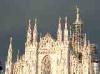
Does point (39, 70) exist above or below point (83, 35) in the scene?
below

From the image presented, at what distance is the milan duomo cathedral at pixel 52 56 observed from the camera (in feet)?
237

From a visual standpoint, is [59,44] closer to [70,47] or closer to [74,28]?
[70,47]

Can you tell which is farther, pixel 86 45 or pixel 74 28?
pixel 74 28

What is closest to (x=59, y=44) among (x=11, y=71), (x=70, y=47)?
(x=70, y=47)

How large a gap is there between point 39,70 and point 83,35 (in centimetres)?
979

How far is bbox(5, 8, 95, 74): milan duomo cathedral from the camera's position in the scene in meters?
72.3

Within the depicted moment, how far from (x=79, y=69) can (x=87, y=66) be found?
1024 millimetres

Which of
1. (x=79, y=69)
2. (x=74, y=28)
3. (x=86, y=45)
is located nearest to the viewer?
(x=79, y=69)

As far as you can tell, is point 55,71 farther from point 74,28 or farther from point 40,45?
point 74,28

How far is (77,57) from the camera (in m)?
72.9

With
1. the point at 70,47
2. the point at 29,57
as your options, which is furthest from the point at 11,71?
the point at 70,47

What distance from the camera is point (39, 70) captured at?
7450 centimetres

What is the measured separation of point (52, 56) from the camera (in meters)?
73.6

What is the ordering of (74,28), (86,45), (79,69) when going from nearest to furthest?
1. (79,69)
2. (86,45)
3. (74,28)
